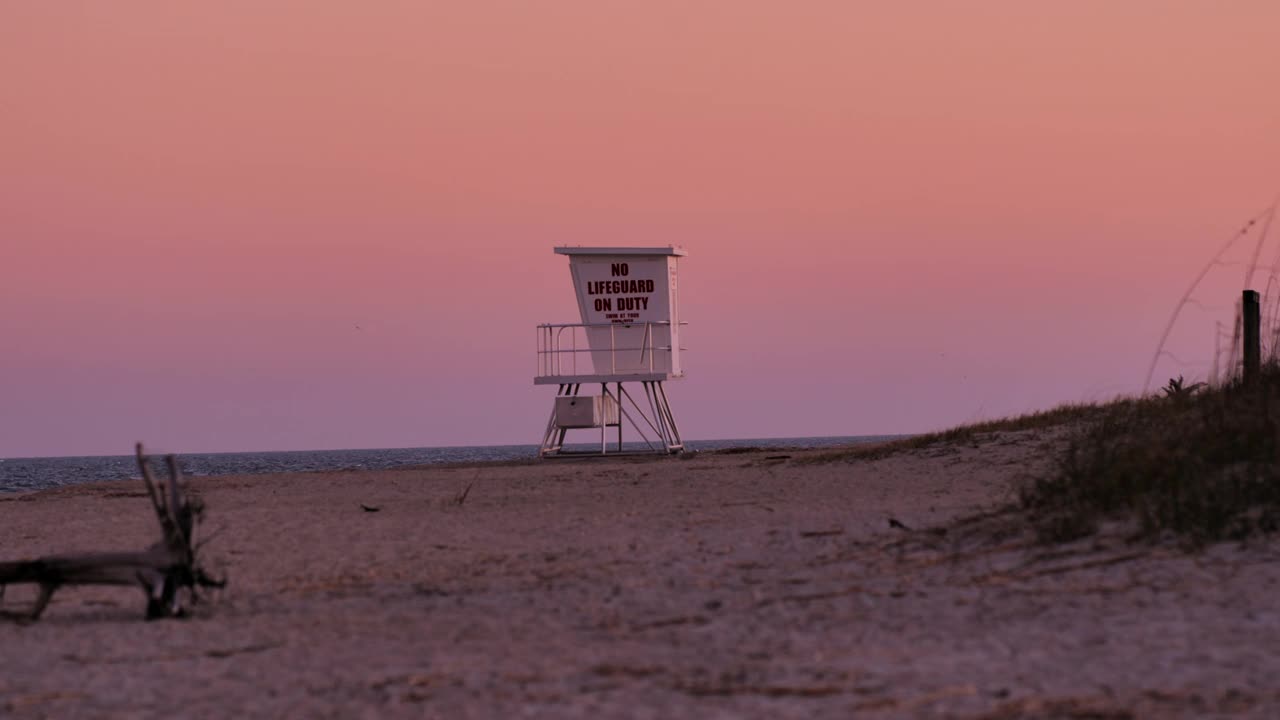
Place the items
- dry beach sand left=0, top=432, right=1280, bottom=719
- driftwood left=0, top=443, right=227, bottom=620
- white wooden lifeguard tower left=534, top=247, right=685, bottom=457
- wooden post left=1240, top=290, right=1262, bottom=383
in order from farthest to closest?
white wooden lifeguard tower left=534, top=247, right=685, bottom=457
wooden post left=1240, top=290, right=1262, bottom=383
driftwood left=0, top=443, right=227, bottom=620
dry beach sand left=0, top=432, right=1280, bottom=719

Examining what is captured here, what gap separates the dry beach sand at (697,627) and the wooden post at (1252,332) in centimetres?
273

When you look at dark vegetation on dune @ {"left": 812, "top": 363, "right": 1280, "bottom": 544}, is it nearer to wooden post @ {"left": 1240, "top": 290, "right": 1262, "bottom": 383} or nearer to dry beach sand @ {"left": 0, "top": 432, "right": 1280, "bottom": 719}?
dry beach sand @ {"left": 0, "top": 432, "right": 1280, "bottom": 719}

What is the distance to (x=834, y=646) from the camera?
24.2ft

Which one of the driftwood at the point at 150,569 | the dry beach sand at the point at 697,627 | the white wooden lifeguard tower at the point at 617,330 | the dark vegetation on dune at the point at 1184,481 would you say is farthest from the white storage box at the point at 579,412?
the driftwood at the point at 150,569

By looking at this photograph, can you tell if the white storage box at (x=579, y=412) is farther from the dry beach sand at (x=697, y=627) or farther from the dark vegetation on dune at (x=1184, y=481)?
the dark vegetation on dune at (x=1184, y=481)

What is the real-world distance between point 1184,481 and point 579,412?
92.7ft

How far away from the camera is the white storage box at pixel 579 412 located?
37.2 metres

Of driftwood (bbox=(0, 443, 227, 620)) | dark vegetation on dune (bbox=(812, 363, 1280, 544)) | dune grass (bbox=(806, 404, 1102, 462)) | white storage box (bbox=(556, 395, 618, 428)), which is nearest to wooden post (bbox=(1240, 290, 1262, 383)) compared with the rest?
dark vegetation on dune (bbox=(812, 363, 1280, 544))

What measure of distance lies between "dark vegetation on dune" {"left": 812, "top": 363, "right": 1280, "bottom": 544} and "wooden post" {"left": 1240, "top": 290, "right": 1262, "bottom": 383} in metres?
1.55

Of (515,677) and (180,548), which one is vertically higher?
(180,548)

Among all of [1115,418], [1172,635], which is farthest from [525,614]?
[1115,418]

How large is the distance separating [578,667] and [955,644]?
1828 mm

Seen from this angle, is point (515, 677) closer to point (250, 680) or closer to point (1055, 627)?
point (250, 680)

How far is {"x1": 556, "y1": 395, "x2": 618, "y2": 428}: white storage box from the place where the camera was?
37.2m
